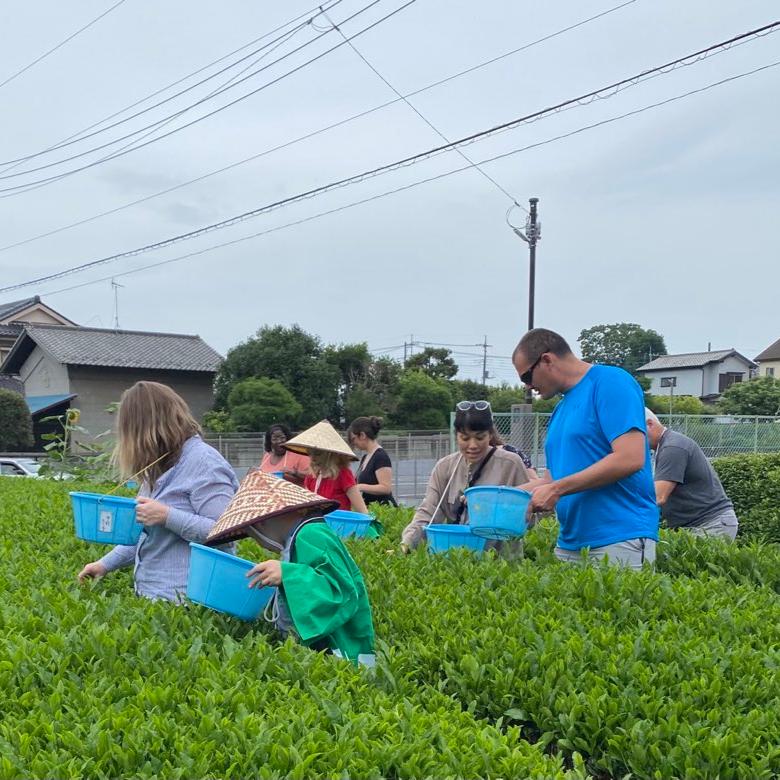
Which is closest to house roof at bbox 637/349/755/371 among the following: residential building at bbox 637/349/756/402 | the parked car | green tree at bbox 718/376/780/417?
residential building at bbox 637/349/756/402

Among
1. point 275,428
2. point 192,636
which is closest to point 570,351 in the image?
point 192,636

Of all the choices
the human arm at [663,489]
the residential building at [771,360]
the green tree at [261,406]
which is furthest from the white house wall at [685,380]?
the human arm at [663,489]

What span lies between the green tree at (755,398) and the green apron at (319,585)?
41536 millimetres

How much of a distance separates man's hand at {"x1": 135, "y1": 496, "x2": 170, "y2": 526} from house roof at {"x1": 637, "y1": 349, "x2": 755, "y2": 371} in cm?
7692

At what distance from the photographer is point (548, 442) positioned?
475 centimetres

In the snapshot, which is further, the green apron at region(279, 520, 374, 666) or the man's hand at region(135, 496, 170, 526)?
the man's hand at region(135, 496, 170, 526)

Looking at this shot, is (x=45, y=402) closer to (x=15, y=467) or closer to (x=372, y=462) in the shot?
(x=15, y=467)

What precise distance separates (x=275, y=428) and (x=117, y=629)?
653cm

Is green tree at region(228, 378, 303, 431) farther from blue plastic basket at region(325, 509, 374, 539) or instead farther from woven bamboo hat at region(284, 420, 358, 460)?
blue plastic basket at region(325, 509, 374, 539)

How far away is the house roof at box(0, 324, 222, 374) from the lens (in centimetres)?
3922

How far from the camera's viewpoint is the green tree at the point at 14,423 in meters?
34.9

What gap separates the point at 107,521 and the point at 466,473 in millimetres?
2052

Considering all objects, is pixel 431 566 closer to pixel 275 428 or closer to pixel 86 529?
pixel 86 529

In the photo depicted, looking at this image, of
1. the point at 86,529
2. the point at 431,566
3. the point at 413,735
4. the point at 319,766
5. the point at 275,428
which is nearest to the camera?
the point at 319,766
